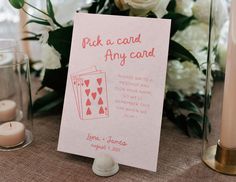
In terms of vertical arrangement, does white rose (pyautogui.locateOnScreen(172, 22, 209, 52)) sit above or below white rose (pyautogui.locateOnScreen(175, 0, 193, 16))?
below

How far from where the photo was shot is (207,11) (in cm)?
79

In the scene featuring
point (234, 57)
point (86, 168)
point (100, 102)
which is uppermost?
point (234, 57)

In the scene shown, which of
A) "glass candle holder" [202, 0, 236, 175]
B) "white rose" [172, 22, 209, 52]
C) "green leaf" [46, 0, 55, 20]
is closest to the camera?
→ "glass candle holder" [202, 0, 236, 175]

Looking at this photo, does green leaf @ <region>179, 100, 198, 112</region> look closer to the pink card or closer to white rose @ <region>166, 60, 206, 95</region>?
white rose @ <region>166, 60, 206, 95</region>

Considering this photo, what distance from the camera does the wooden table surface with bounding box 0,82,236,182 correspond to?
619 millimetres

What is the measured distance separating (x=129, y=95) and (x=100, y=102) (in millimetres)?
64

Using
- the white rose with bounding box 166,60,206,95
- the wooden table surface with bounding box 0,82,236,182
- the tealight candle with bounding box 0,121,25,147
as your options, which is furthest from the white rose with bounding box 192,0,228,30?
the tealight candle with bounding box 0,121,25,147

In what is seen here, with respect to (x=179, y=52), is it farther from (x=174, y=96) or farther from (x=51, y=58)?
(x=51, y=58)

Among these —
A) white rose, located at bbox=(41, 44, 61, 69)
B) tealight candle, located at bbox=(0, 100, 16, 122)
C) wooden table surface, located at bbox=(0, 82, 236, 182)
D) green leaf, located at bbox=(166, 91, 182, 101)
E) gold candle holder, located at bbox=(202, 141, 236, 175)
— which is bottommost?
wooden table surface, located at bbox=(0, 82, 236, 182)

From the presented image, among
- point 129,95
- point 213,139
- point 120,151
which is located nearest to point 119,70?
point 129,95

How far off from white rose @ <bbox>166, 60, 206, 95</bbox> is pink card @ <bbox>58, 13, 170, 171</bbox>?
0.22 m

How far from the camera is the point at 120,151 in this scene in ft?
2.08

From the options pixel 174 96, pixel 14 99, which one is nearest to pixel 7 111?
pixel 14 99

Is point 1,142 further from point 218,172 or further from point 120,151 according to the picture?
point 218,172
